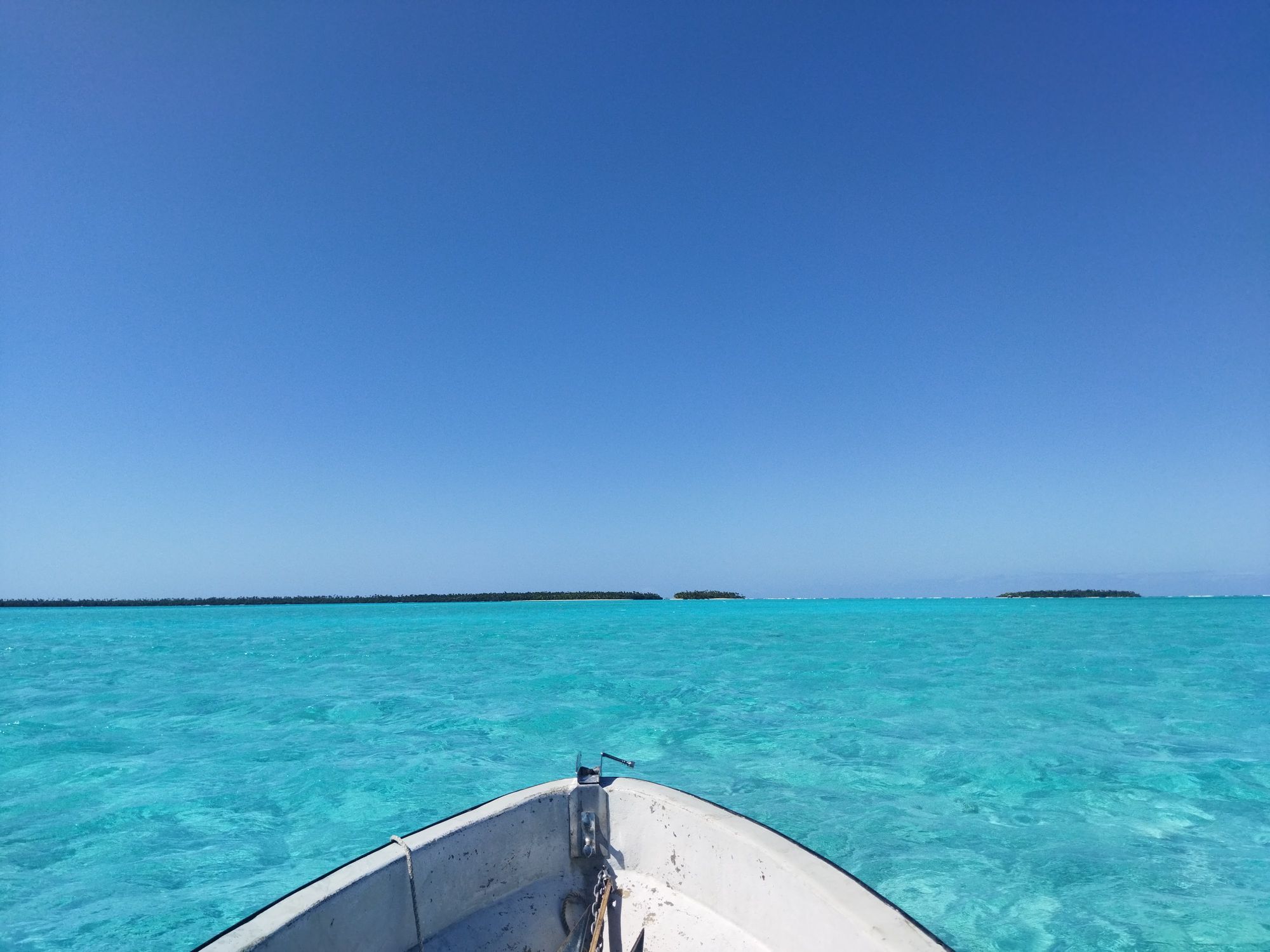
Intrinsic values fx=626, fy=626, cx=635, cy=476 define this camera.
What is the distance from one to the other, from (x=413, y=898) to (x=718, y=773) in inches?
242

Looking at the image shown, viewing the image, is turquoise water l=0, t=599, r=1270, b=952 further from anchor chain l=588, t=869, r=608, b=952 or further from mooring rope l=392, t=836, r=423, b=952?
mooring rope l=392, t=836, r=423, b=952

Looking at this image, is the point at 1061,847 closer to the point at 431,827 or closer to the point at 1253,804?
the point at 1253,804

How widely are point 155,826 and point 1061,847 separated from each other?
9141 mm

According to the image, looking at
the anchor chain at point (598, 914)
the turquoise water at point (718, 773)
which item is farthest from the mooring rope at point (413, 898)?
the turquoise water at point (718, 773)

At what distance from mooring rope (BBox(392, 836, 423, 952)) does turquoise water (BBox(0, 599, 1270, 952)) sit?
3.60 metres

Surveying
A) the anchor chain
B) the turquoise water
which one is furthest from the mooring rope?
the turquoise water

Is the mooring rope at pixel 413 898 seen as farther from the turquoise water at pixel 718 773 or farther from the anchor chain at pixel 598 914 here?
the turquoise water at pixel 718 773

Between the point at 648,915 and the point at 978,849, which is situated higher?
the point at 648,915

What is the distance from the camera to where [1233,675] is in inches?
648

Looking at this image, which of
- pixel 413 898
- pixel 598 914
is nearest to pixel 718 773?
pixel 598 914

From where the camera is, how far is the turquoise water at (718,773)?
5055 millimetres

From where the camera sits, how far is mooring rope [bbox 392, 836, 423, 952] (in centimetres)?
255

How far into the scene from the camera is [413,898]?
101 inches

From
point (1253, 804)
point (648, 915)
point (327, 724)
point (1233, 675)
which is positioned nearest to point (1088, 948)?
point (648, 915)
